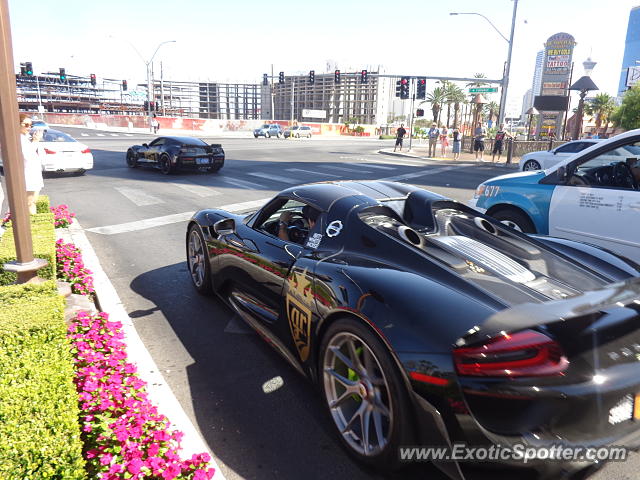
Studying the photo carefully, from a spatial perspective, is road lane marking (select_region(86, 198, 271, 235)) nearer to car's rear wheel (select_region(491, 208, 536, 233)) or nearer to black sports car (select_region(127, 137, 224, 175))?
car's rear wheel (select_region(491, 208, 536, 233))

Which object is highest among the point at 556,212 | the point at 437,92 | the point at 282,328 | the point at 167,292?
the point at 437,92

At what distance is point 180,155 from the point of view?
1567cm

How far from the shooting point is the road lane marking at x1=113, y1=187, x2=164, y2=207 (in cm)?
1097

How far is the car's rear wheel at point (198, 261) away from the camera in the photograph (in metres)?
4.89

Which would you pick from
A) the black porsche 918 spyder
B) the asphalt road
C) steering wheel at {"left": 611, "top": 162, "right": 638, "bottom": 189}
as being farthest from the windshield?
steering wheel at {"left": 611, "top": 162, "right": 638, "bottom": 189}

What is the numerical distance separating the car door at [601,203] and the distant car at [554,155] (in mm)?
11626

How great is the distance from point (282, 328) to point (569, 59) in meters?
74.7

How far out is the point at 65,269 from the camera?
5172mm

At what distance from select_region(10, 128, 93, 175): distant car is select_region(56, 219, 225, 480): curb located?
9.96m

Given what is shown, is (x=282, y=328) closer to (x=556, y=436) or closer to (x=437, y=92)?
(x=556, y=436)

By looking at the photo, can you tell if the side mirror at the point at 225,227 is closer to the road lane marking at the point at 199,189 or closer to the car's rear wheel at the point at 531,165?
the road lane marking at the point at 199,189

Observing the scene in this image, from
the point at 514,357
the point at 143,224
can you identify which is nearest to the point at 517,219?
the point at 514,357

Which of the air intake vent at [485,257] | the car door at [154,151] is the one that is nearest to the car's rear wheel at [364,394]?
the air intake vent at [485,257]

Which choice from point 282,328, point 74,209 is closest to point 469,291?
point 282,328
